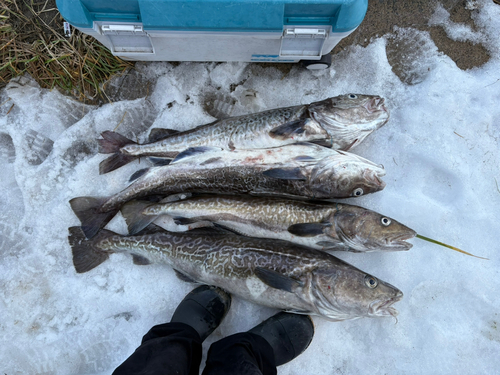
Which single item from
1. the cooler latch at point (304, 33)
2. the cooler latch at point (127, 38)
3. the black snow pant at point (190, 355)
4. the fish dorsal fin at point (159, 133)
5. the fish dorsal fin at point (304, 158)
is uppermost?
the cooler latch at point (304, 33)

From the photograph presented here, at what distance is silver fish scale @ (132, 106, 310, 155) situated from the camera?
3.21 meters

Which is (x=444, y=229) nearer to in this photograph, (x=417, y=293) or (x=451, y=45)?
(x=417, y=293)

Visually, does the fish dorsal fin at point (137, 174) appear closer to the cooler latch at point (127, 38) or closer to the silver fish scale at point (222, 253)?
the silver fish scale at point (222, 253)

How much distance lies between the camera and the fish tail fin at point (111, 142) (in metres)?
3.50

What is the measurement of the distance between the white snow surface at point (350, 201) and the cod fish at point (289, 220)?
17.2 inches

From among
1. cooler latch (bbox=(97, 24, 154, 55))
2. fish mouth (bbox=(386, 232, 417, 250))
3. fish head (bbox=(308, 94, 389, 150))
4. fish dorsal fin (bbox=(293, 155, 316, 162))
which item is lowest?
fish mouth (bbox=(386, 232, 417, 250))

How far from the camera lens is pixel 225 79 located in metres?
3.78

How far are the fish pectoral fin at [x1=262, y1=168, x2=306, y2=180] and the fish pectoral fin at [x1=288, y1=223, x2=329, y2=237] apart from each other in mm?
480

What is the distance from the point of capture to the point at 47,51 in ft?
12.0

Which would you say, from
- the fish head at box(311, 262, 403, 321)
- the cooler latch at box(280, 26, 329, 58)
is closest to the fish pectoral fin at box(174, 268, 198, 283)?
the fish head at box(311, 262, 403, 321)

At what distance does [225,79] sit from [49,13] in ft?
7.21

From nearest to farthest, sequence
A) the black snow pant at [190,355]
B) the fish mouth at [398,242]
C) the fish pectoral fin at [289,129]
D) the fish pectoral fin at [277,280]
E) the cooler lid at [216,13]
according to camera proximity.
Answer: the cooler lid at [216,13], the black snow pant at [190,355], the fish pectoral fin at [277,280], the fish mouth at [398,242], the fish pectoral fin at [289,129]

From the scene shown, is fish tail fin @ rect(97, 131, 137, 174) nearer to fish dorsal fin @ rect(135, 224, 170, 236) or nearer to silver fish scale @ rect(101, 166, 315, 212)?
silver fish scale @ rect(101, 166, 315, 212)

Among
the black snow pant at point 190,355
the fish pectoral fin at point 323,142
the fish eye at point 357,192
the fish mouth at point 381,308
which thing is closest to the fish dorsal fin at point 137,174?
the black snow pant at point 190,355
